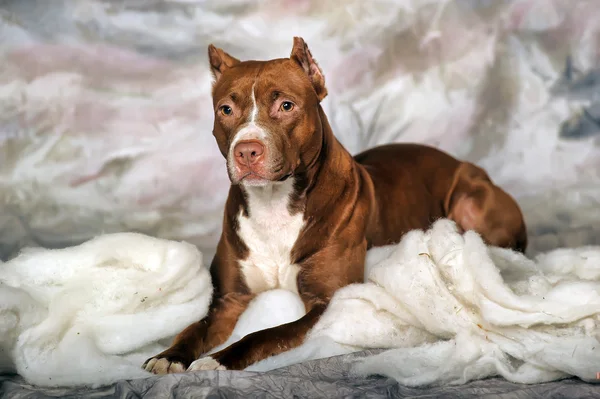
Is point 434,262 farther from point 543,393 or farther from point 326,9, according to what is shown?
point 326,9

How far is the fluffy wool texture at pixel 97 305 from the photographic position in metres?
3.33

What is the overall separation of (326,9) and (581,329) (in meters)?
3.45

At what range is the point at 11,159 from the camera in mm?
5703

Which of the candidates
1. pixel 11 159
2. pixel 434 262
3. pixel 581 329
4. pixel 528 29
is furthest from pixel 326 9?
pixel 581 329

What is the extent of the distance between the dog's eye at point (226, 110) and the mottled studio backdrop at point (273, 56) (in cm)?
187

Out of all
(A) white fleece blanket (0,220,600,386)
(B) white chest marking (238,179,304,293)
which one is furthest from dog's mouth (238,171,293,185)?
(A) white fleece blanket (0,220,600,386)

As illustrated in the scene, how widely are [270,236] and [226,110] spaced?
2.04 ft

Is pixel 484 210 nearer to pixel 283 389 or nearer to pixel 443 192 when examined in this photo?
pixel 443 192

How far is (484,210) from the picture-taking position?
4840mm

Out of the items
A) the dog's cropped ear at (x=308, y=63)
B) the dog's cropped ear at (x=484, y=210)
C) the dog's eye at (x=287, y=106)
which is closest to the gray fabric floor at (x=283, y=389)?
the dog's eye at (x=287, y=106)

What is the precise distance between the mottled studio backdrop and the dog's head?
1.86 m

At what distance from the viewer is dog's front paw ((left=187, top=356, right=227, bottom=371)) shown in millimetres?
3279

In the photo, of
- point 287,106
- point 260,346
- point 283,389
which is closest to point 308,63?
point 287,106

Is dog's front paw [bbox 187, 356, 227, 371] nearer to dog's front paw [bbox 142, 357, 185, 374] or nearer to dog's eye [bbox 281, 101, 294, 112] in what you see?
dog's front paw [bbox 142, 357, 185, 374]
